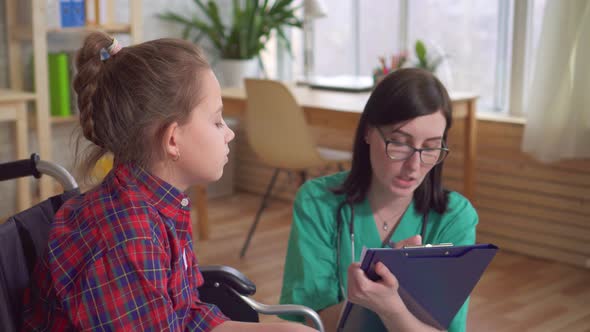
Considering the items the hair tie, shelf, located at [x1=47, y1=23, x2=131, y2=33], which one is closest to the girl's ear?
the hair tie

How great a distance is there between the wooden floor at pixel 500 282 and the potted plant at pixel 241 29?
2.96 feet

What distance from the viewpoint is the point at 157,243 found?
1.05 metres

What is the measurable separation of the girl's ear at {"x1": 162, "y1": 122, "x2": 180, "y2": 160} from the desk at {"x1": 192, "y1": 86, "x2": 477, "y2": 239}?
6.58 feet

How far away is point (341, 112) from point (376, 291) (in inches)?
79.3

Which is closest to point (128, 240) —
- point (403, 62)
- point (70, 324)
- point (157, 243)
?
point (157, 243)

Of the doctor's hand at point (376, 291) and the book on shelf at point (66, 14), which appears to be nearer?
the doctor's hand at point (376, 291)

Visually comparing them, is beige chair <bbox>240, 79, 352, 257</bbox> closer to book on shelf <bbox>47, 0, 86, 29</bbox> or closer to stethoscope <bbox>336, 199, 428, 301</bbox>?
book on shelf <bbox>47, 0, 86, 29</bbox>

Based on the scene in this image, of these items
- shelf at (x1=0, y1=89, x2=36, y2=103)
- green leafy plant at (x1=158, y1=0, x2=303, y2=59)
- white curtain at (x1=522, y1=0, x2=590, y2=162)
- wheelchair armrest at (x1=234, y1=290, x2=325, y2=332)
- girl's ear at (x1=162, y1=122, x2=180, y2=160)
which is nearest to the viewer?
girl's ear at (x1=162, y1=122, x2=180, y2=160)

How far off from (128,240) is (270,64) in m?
3.78

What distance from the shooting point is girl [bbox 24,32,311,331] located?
102 centimetres

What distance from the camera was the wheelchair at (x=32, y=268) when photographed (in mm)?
1134

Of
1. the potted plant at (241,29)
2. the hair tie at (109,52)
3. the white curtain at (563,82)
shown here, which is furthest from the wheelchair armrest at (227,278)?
the potted plant at (241,29)

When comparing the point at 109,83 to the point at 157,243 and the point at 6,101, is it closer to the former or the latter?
the point at 157,243

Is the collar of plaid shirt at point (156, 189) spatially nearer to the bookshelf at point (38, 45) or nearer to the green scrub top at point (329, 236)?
the green scrub top at point (329, 236)
